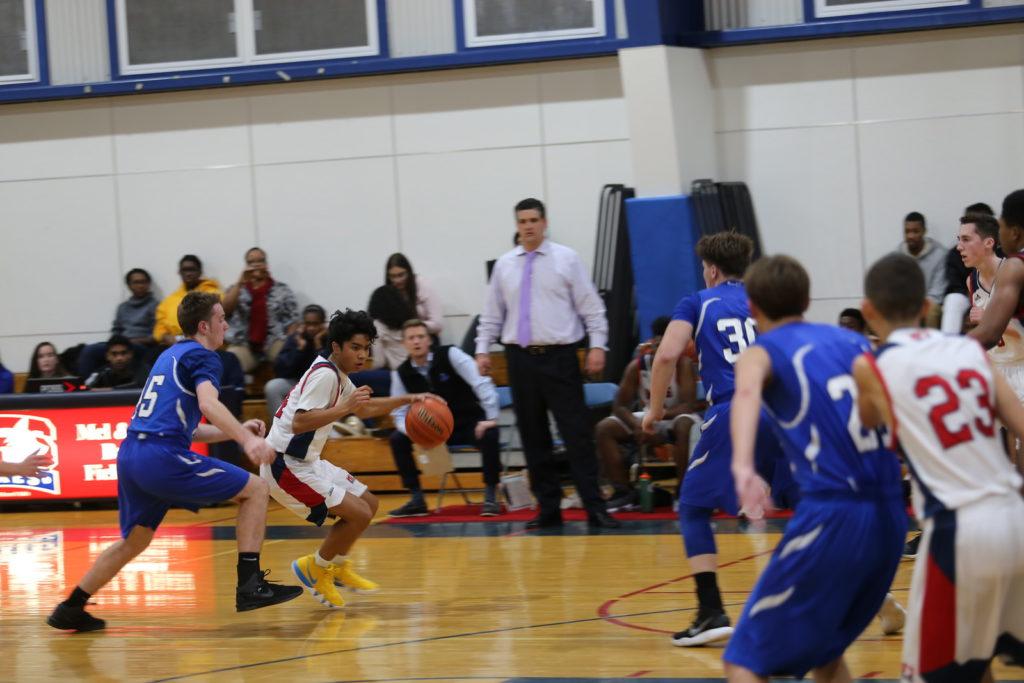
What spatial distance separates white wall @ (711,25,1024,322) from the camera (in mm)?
11656

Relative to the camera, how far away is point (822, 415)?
12.5 feet

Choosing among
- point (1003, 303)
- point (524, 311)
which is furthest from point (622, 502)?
point (1003, 303)

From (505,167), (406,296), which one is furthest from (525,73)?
(406,296)

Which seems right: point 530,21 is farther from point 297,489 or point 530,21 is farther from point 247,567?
point 247,567

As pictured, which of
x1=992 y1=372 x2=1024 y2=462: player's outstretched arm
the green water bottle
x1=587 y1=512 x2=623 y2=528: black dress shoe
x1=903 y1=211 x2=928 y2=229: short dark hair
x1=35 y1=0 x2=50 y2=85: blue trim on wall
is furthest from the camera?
x1=35 y1=0 x2=50 y2=85: blue trim on wall

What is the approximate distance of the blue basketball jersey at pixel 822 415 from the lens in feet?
12.5

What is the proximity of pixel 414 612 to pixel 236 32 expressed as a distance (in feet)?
26.6

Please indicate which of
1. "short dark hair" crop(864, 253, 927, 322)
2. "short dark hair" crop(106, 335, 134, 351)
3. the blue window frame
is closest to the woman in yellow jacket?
"short dark hair" crop(106, 335, 134, 351)

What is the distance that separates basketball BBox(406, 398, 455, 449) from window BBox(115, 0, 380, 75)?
5788mm

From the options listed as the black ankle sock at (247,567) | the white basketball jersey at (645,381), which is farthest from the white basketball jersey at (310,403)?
the white basketball jersey at (645,381)

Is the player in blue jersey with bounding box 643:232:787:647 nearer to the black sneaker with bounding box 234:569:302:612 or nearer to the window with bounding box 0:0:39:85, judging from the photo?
the black sneaker with bounding box 234:569:302:612

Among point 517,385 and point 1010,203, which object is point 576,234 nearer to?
point 517,385

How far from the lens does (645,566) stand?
7.60 m

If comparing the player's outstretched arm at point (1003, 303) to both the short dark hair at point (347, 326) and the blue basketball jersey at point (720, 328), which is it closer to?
the blue basketball jersey at point (720, 328)
